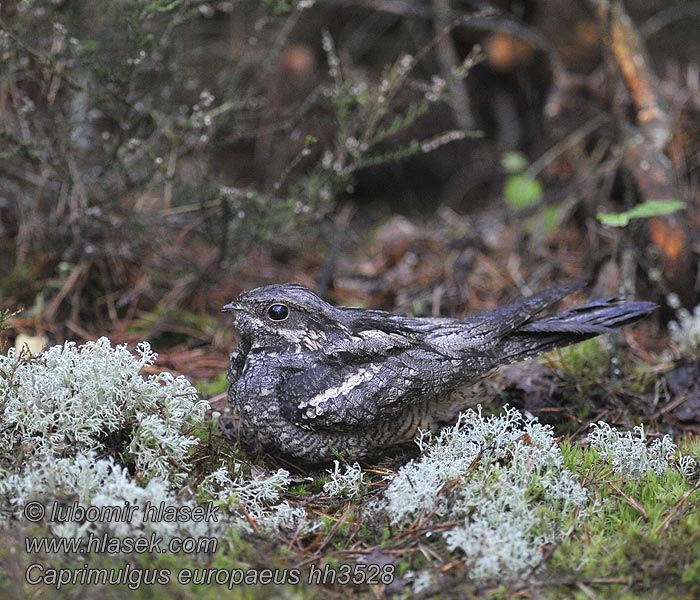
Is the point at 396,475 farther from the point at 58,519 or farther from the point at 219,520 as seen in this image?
the point at 58,519

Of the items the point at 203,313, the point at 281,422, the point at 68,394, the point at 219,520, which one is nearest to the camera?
the point at 219,520

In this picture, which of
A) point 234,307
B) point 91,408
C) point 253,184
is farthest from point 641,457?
point 253,184

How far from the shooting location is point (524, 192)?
618 cm

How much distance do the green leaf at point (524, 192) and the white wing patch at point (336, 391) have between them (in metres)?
3.59

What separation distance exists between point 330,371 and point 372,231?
4.22 metres

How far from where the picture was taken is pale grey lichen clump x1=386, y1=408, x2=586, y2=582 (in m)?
2.35

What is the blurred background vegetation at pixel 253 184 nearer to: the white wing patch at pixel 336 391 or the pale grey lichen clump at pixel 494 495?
the white wing patch at pixel 336 391

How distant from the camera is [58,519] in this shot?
7.63ft

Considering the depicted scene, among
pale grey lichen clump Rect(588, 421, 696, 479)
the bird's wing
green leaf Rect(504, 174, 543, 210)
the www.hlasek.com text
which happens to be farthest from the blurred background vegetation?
the www.hlasek.com text

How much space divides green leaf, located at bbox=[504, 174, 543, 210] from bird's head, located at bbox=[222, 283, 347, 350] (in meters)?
3.50

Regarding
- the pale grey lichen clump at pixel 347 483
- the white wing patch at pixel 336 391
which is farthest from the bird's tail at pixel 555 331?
the pale grey lichen clump at pixel 347 483

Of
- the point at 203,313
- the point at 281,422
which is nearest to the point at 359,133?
the point at 203,313

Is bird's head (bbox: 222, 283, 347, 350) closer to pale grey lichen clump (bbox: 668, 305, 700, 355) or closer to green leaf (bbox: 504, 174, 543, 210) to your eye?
pale grey lichen clump (bbox: 668, 305, 700, 355)

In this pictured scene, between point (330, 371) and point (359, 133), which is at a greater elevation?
point (359, 133)
